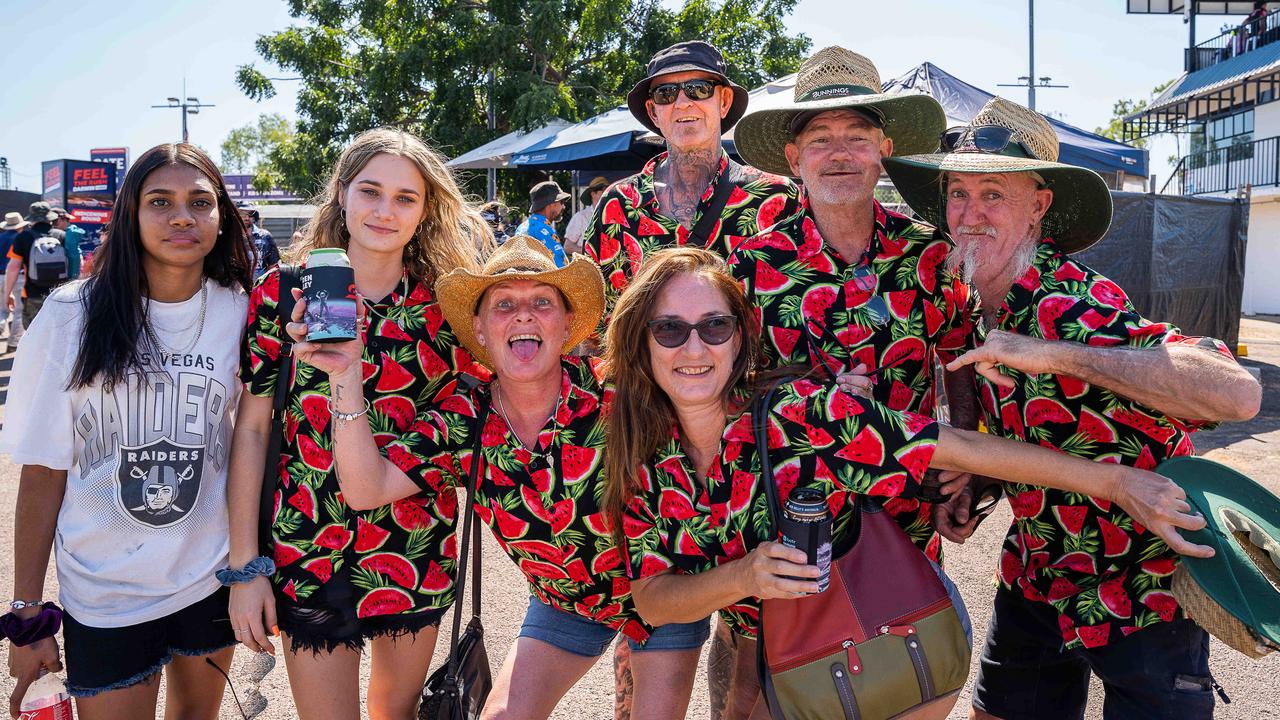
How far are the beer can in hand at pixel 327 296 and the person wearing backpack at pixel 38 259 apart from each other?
33.2 feet

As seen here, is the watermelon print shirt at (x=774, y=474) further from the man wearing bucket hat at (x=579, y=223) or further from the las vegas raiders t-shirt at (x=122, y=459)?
the man wearing bucket hat at (x=579, y=223)

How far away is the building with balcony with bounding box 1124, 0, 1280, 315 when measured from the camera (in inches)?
1036

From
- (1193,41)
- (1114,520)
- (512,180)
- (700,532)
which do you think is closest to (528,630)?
(700,532)

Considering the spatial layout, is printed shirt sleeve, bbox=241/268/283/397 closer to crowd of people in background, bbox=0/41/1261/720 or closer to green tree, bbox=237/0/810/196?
crowd of people in background, bbox=0/41/1261/720

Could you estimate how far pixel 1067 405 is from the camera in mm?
2350

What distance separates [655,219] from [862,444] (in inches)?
61.0

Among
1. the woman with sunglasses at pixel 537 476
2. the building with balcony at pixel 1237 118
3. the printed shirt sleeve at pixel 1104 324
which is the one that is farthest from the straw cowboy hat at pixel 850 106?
the building with balcony at pixel 1237 118

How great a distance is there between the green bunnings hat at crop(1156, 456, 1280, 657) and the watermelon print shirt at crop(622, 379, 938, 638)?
0.64 m

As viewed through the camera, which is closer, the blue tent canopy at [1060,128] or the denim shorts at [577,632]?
the denim shorts at [577,632]

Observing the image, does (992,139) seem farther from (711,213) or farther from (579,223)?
(579,223)

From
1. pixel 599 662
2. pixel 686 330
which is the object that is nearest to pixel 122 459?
pixel 686 330

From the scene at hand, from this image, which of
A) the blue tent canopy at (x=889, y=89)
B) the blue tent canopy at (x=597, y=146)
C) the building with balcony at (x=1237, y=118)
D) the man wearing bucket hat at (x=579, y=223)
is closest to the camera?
the blue tent canopy at (x=889, y=89)

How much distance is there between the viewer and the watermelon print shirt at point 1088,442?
2.28 meters

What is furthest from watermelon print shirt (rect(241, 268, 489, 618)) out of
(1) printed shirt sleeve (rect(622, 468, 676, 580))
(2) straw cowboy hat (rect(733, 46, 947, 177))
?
(2) straw cowboy hat (rect(733, 46, 947, 177))
